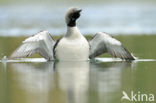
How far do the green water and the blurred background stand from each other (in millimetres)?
9000

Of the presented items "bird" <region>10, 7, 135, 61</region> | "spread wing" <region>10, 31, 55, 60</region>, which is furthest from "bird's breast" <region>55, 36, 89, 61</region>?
"spread wing" <region>10, 31, 55, 60</region>

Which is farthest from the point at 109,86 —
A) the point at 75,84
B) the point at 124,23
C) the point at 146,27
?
the point at 124,23

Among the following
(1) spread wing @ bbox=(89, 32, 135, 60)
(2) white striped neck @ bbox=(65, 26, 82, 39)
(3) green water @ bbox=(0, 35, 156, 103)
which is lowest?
(3) green water @ bbox=(0, 35, 156, 103)

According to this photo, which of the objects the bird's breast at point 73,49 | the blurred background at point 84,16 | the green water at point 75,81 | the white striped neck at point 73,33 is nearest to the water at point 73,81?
the green water at point 75,81

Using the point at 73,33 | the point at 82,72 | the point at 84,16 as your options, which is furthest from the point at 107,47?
the point at 84,16

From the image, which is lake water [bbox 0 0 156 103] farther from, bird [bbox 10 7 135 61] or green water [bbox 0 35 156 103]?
bird [bbox 10 7 135 61]

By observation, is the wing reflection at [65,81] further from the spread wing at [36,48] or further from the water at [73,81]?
Answer: the spread wing at [36,48]

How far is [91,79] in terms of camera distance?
1313 cm

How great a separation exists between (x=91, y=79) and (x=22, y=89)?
1.45m

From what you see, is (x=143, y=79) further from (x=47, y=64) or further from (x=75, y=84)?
(x=47, y=64)

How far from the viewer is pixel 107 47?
16.5m

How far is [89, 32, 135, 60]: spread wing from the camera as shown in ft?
53.6

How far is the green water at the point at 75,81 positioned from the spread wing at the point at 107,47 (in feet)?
0.80

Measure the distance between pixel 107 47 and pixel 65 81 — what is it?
12.2 ft
